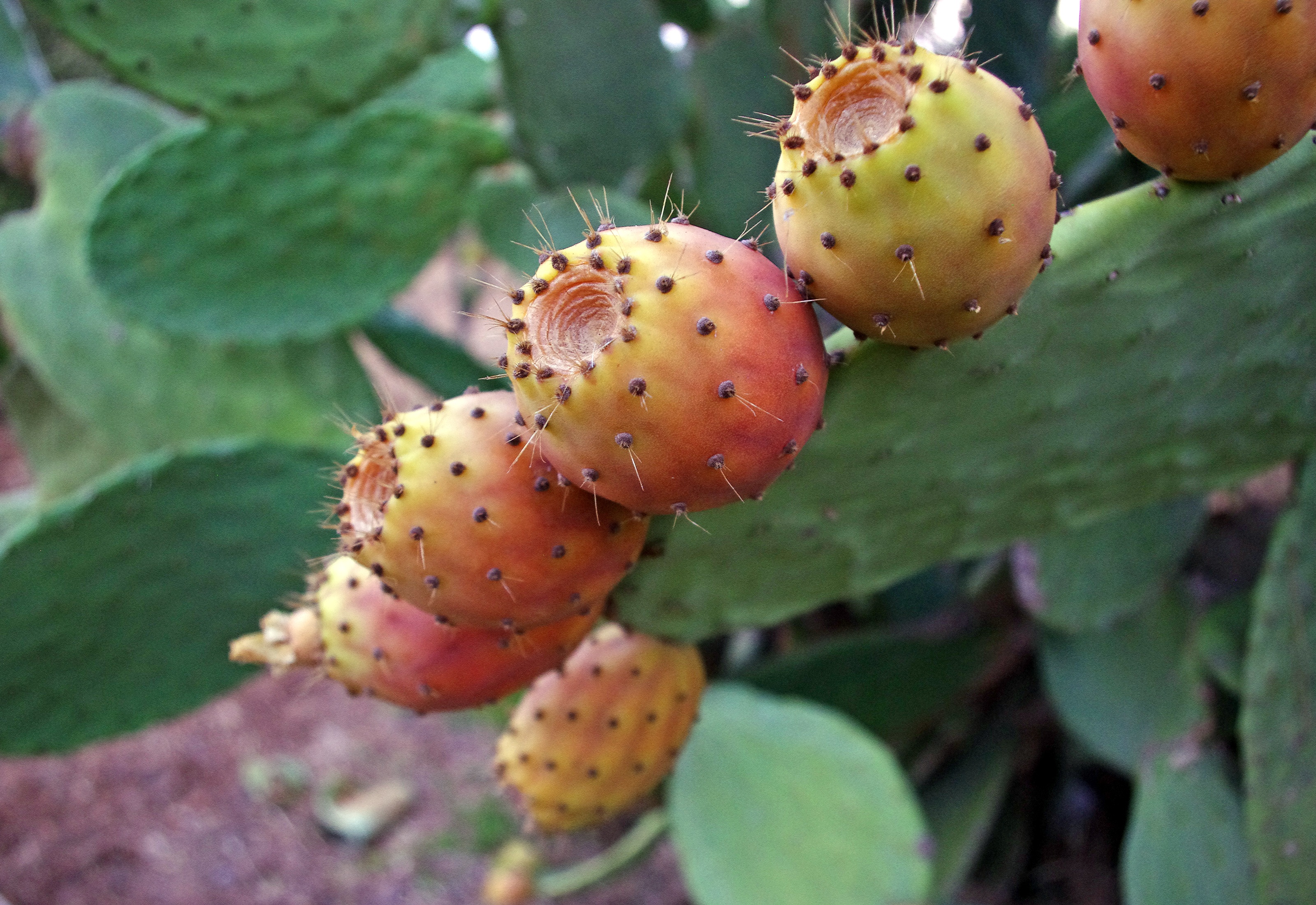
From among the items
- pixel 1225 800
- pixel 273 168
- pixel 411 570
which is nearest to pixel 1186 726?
pixel 1225 800

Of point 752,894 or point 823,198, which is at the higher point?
point 823,198

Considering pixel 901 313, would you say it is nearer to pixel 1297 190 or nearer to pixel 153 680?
pixel 1297 190

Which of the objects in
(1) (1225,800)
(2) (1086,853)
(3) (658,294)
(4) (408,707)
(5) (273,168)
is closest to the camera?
(3) (658,294)

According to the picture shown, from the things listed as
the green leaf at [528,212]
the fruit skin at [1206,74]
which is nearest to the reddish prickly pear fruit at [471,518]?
the fruit skin at [1206,74]

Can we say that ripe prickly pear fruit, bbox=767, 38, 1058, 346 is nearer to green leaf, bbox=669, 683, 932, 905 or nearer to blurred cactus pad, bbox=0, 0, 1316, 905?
blurred cactus pad, bbox=0, 0, 1316, 905

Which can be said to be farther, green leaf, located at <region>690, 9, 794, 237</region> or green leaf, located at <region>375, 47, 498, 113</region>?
green leaf, located at <region>375, 47, 498, 113</region>

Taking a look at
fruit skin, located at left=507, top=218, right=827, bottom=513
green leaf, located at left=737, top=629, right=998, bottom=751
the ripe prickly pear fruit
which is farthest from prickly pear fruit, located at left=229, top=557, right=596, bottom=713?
green leaf, located at left=737, top=629, right=998, bottom=751

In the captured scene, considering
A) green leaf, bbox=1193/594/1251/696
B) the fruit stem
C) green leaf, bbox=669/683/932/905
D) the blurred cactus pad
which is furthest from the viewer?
the fruit stem
